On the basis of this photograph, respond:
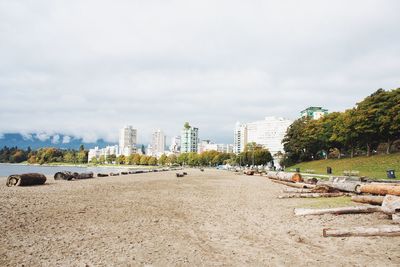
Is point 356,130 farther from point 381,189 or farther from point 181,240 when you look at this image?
point 181,240

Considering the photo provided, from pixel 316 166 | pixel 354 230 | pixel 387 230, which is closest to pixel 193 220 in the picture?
pixel 354 230

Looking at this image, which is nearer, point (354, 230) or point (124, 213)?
point (354, 230)

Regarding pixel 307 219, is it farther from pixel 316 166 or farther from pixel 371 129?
pixel 316 166

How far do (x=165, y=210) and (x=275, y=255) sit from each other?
27.2 ft

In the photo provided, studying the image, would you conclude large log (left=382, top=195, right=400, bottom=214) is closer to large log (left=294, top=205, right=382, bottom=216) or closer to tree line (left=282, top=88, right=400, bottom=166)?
large log (left=294, top=205, right=382, bottom=216)

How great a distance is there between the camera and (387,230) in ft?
30.1

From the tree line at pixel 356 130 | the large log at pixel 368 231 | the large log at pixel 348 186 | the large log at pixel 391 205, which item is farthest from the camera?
the tree line at pixel 356 130

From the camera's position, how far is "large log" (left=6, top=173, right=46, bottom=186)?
28.2 m

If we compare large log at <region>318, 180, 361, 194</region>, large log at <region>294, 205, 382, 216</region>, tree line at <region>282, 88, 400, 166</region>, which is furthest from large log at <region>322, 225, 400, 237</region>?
tree line at <region>282, 88, 400, 166</region>

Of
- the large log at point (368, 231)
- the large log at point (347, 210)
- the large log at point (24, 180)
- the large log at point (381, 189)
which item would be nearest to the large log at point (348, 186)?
the large log at point (381, 189)

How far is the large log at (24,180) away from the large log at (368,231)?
28.4 metres

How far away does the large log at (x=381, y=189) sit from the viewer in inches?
583

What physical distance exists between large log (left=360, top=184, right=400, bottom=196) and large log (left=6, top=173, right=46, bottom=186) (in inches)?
1144

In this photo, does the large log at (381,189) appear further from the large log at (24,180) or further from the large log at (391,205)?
the large log at (24,180)
